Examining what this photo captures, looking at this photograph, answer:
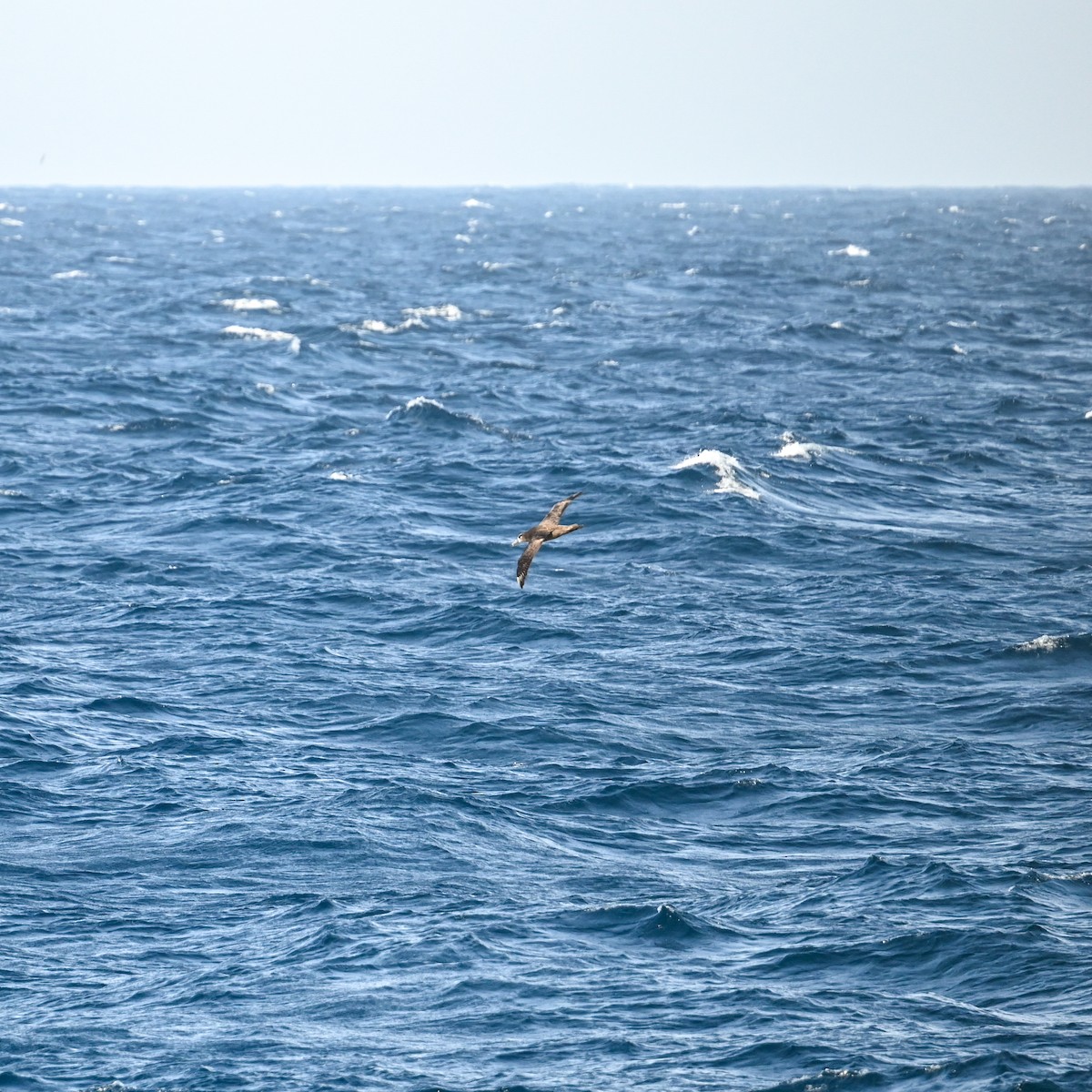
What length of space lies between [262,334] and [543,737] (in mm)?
64140

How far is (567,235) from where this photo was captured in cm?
19700

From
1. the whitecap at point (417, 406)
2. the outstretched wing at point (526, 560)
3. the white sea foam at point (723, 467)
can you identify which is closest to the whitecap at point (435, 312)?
the whitecap at point (417, 406)

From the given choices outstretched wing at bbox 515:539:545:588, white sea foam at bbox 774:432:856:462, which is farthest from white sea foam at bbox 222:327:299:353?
outstretched wing at bbox 515:539:545:588

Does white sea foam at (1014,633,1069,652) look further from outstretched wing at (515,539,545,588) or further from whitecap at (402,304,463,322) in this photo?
whitecap at (402,304,463,322)

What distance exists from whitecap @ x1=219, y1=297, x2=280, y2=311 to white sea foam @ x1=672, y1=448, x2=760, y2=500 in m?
51.2

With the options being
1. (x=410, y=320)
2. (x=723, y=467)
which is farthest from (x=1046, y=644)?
(x=410, y=320)

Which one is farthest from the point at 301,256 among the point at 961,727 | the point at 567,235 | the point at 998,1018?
the point at 998,1018

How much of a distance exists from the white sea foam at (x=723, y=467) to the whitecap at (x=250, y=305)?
168 ft

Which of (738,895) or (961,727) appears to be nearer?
(738,895)

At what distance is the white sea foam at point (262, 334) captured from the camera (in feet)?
303

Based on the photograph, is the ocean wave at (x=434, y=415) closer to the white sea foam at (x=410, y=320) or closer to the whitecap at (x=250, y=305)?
the white sea foam at (x=410, y=320)

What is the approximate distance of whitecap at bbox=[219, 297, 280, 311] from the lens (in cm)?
10600

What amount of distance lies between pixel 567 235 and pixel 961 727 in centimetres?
16682

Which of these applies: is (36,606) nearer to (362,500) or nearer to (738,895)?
(362,500)
